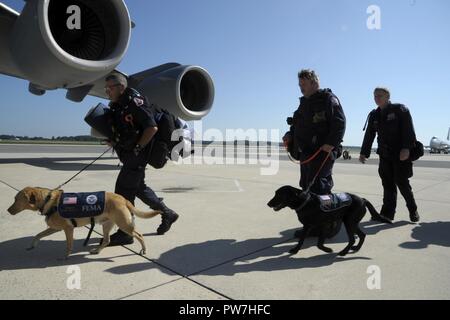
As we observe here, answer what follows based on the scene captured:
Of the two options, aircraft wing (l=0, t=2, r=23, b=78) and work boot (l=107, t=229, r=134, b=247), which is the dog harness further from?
aircraft wing (l=0, t=2, r=23, b=78)

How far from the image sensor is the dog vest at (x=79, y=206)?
2584mm

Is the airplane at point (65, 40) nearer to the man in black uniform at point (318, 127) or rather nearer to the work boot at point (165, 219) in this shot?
the work boot at point (165, 219)

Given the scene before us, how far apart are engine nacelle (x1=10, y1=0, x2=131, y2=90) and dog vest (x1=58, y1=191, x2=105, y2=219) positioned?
3403 mm

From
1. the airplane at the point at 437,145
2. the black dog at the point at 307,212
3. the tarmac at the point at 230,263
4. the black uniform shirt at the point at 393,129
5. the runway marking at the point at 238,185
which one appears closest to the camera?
the tarmac at the point at 230,263

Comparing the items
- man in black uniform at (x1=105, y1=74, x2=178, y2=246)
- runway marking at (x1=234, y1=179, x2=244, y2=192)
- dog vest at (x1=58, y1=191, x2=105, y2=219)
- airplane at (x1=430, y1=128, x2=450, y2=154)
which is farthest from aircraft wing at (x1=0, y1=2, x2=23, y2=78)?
airplane at (x1=430, y1=128, x2=450, y2=154)

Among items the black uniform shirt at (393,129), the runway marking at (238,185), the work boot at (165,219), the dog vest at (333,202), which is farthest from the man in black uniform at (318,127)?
the runway marking at (238,185)

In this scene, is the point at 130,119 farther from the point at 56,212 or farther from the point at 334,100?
the point at 334,100

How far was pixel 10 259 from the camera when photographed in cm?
262

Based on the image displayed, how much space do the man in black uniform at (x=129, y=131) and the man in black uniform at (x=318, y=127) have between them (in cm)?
150

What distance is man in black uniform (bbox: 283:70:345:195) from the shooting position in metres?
3.13

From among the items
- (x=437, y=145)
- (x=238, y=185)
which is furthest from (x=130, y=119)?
(x=437, y=145)

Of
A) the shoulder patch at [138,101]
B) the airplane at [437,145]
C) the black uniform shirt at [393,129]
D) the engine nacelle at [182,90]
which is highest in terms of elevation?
the engine nacelle at [182,90]

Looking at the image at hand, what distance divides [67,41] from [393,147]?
589cm
